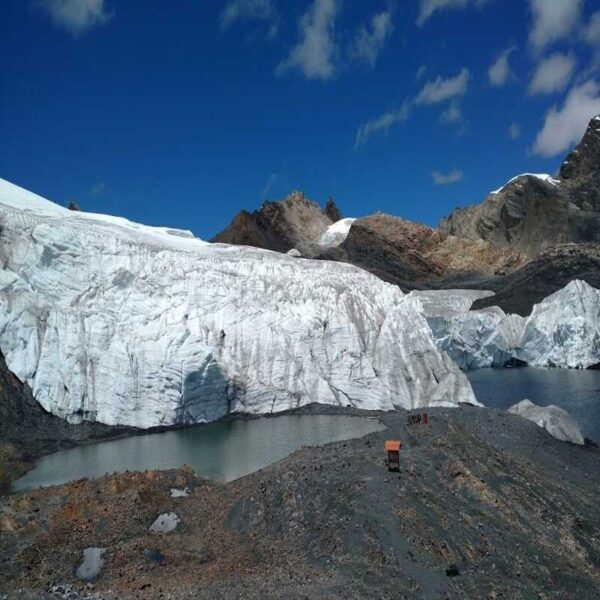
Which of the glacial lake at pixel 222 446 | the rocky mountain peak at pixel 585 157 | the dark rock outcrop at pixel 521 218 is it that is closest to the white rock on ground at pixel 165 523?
the glacial lake at pixel 222 446

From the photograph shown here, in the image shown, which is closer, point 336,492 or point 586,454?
point 336,492

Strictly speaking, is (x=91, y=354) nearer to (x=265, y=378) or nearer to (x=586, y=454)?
(x=265, y=378)

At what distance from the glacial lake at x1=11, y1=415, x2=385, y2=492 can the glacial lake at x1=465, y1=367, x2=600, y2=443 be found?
10.1m

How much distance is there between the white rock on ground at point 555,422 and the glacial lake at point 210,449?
6.08m

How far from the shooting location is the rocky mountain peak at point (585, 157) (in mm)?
95875

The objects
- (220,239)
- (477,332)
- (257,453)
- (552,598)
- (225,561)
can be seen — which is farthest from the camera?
(220,239)

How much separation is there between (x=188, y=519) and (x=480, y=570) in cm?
617

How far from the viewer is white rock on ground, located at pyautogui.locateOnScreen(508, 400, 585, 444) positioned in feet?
75.2

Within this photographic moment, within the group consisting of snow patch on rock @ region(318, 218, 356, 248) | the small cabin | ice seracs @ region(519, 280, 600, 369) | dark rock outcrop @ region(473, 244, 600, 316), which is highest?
snow patch on rock @ region(318, 218, 356, 248)

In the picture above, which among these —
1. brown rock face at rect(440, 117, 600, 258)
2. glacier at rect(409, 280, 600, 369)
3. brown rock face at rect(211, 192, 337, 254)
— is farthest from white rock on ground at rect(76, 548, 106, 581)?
brown rock face at rect(440, 117, 600, 258)

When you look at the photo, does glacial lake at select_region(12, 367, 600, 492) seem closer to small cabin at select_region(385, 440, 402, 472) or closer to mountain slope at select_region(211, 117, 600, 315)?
small cabin at select_region(385, 440, 402, 472)

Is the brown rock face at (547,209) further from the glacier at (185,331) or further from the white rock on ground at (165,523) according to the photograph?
the white rock on ground at (165,523)

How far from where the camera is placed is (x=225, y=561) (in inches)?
443

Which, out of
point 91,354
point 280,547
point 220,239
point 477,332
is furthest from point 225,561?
point 220,239
